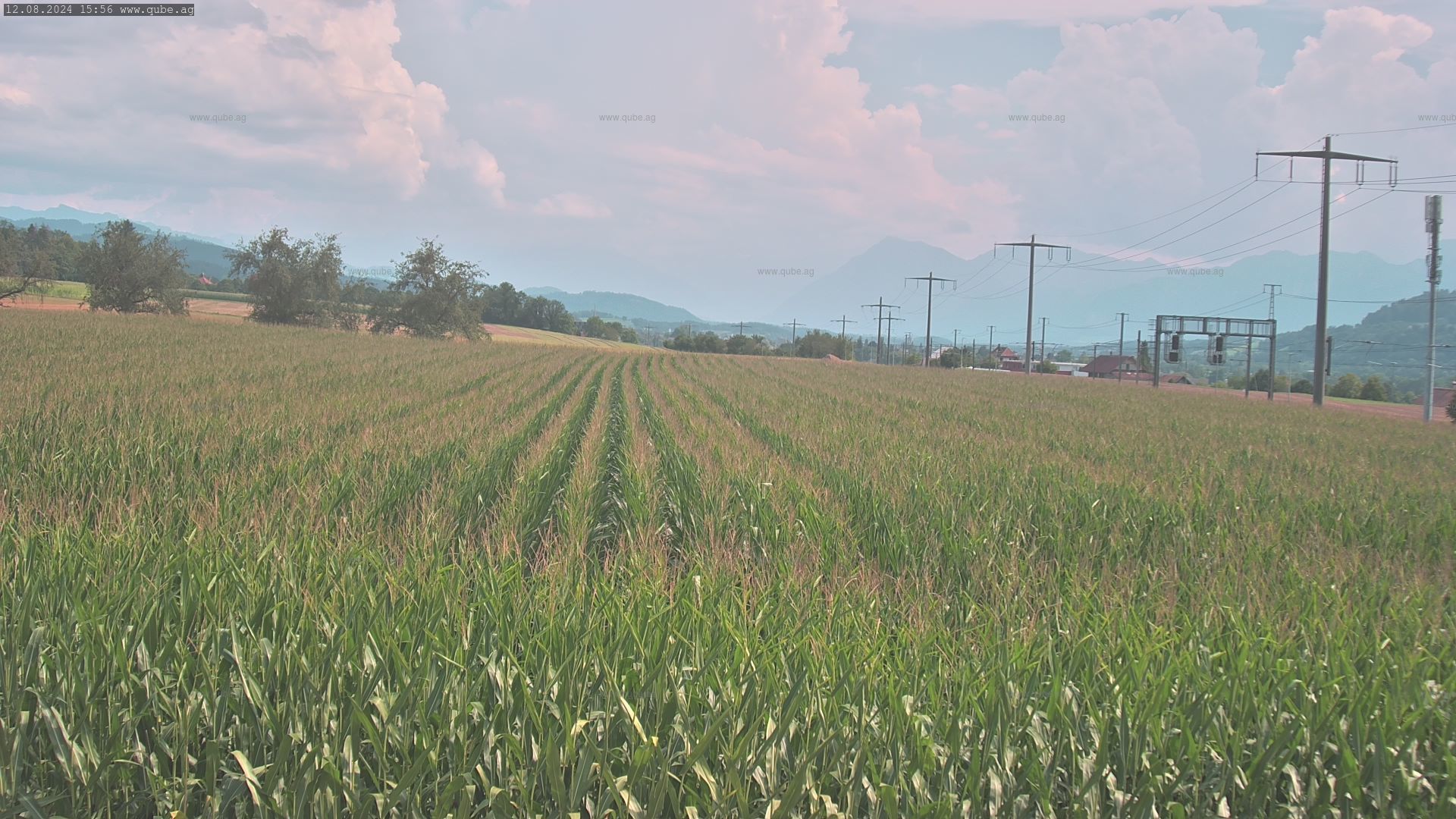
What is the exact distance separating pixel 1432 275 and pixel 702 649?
39608 millimetres

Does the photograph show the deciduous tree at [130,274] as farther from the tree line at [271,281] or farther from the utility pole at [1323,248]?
the utility pole at [1323,248]

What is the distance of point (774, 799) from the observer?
2121 mm

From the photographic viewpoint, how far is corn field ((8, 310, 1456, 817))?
7.36ft

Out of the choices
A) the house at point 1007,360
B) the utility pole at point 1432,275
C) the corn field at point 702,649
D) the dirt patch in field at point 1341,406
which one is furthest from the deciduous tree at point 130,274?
the house at point 1007,360

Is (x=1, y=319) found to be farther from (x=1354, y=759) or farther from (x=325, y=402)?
(x=1354, y=759)

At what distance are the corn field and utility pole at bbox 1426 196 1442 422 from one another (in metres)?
29.3

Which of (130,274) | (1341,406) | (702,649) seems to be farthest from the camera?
(130,274)

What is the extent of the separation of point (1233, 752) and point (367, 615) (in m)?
3.09

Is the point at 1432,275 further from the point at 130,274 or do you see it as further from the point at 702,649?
the point at 130,274

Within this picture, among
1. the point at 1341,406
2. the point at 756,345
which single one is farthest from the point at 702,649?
the point at 756,345

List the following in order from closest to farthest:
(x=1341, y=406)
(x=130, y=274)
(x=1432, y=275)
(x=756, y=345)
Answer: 1. (x=1432, y=275)
2. (x=1341, y=406)
3. (x=130, y=274)
4. (x=756, y=345)

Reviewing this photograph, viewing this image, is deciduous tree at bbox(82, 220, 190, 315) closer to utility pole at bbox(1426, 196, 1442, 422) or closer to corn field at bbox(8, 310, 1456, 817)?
corn field at bbox(8, 310, 1456, 817)

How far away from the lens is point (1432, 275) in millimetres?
30016

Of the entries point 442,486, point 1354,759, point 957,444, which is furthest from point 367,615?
point 957,444
